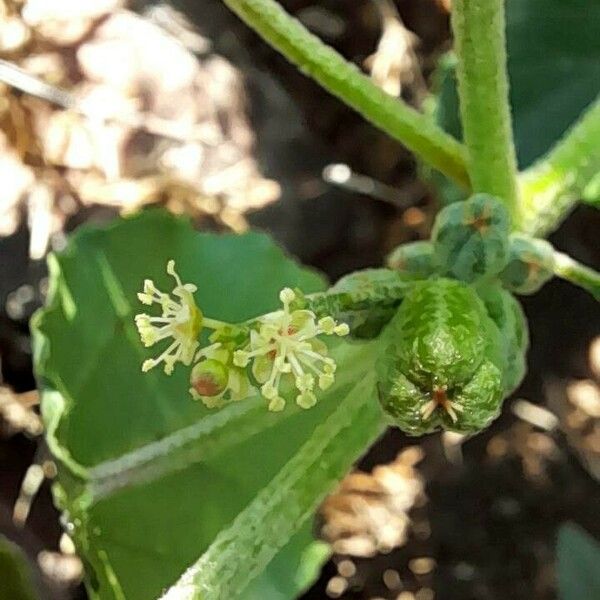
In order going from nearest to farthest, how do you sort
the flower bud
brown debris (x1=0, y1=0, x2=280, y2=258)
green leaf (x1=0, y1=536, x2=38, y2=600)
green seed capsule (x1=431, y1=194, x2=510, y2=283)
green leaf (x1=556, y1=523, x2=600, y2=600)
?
the flower bud, green seed capsule (x1=431, y1=194, x2=510, y2=283), green leaf (x1=0, y1=536, x2=38, y2=600), green leaf (x1=556, y1=523, x2=600, y2=600), brown debris (x1=0, y1=0, x2=280, y2=258)

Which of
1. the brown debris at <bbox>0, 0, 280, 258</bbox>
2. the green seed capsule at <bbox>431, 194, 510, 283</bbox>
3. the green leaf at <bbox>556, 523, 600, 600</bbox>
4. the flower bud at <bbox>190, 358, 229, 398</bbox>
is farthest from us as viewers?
the brown debris at <bbox>0, 0, 280, 258</bbox>

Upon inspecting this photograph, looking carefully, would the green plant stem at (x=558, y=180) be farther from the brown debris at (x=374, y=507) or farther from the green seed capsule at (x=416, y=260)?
the brown debris at (x=374, y=507)

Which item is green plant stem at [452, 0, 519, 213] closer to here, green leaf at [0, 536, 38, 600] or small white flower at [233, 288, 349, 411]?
small white flower at [233, 288, 349, 411]

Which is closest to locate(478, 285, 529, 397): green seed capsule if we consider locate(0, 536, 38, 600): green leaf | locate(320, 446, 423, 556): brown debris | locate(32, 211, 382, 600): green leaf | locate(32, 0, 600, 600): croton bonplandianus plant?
locate(32, 0, 600, 600): croton bonplandianus plant

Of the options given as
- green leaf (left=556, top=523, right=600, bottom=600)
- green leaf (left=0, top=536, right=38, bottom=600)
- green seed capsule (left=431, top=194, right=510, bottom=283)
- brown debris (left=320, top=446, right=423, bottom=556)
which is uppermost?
green seed capsule (left=431, top=194, right=510, bottom=283)

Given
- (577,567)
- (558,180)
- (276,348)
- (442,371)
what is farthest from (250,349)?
(577,567)

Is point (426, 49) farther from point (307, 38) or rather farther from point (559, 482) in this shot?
point (307, 38)

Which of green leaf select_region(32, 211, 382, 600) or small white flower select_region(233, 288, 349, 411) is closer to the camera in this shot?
small white flower select_region(233, 288, 349, 411)

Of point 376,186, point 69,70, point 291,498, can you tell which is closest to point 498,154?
point 291,498
